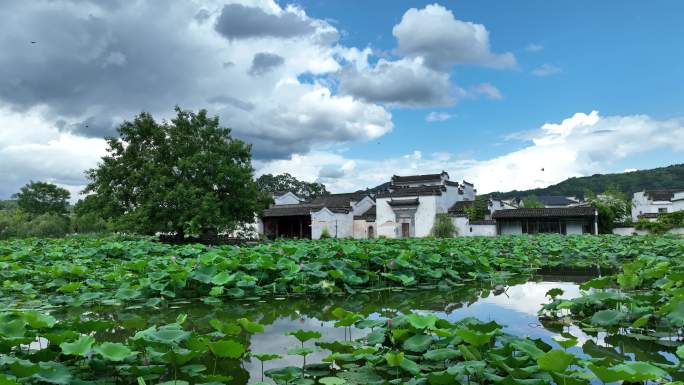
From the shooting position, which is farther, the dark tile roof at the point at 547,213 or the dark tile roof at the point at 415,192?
the dark tile roof at the point at 415,192

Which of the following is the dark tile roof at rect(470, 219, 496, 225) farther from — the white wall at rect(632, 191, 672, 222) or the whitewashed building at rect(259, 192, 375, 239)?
the white wall at rect(632, 191, 672, 222)

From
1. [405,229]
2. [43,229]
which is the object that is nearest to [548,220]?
[405,229]

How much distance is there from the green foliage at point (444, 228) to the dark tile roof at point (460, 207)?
87cm

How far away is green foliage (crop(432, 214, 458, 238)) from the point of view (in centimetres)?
2571

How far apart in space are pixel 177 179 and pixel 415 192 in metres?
14.8

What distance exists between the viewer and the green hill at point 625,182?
52812 mm

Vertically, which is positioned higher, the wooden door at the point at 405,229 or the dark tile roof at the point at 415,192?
the dark tile roof at the point at 415,192

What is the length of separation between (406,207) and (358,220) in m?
3.65

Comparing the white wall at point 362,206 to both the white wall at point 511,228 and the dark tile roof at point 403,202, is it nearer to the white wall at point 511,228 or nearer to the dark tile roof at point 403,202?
the dark tile roof at point 403,202

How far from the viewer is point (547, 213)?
26.3 meters

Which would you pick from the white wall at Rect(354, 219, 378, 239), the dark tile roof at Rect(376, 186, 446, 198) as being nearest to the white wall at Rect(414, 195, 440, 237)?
the dark tile roof at Rect(376, 186, 446, 198)

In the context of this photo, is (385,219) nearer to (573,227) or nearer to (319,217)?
(319,217)

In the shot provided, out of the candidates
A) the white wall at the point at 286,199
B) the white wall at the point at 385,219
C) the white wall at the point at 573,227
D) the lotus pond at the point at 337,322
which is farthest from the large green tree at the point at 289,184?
the lotus pond at the point at 337,322

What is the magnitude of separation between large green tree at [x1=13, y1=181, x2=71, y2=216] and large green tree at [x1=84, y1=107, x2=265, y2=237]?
80.3ft
